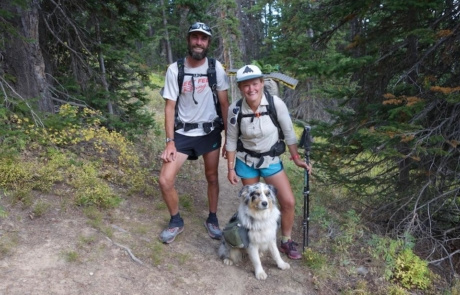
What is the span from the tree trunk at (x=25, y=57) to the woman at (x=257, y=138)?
416 cm

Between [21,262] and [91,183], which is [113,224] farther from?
[21,262]

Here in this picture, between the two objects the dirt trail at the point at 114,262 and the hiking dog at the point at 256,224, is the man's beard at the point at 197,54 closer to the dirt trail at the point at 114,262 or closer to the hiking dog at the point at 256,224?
the hiking dog at the point at 256,224

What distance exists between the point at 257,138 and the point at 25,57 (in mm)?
5099

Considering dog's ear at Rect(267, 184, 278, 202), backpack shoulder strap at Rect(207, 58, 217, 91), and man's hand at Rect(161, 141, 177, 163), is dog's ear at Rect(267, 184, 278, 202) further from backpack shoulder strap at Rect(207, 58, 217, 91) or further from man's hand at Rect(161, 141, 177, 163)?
backpack shoulder strap at Rect(207, 58, 217, 91)

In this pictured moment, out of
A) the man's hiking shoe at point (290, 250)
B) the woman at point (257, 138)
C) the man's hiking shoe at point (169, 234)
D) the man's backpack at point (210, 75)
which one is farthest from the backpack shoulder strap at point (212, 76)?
the man's hiking shoe at point (290, 250)

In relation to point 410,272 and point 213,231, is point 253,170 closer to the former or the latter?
point 213,231

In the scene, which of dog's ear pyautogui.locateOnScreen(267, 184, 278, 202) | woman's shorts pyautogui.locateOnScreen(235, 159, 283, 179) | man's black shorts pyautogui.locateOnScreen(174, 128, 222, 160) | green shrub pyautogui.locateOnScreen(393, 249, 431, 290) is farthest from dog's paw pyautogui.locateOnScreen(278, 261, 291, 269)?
man's black shorts pyautogui.locateOnScreen(174, 128, 222, 160)

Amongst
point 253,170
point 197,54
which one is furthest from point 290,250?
point 197,54

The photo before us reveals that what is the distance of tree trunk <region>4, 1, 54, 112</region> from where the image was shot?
21.0ft

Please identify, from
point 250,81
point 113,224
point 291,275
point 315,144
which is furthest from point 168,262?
point 315,144

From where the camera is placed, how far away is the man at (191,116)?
4391 millimetres

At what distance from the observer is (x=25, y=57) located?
6.55m

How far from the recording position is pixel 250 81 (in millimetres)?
4090

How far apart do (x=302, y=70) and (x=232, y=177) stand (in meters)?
1.94
